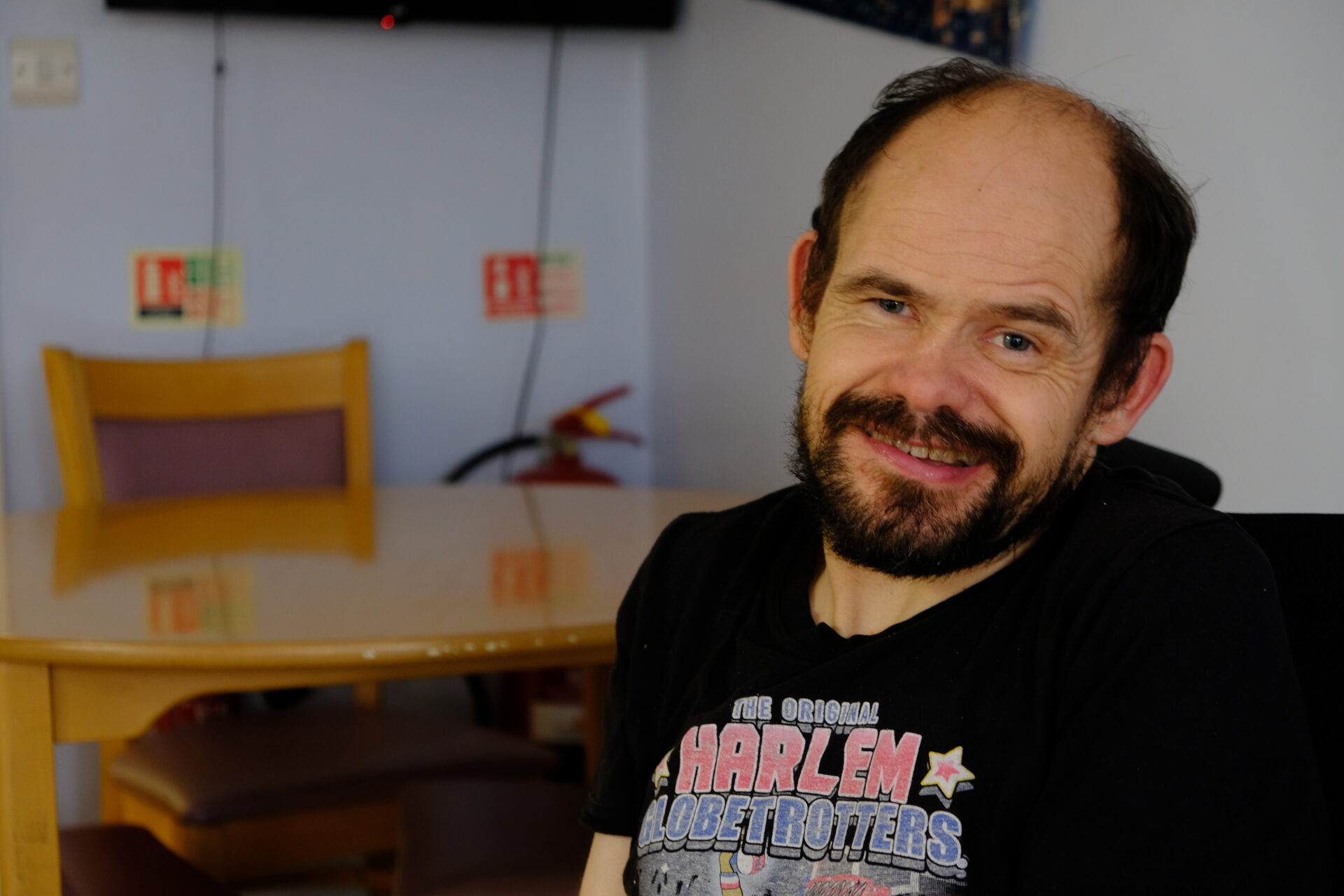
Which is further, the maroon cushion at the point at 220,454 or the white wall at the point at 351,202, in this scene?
the white wall at the point at 351,202

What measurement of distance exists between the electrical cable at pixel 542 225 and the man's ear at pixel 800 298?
217cm

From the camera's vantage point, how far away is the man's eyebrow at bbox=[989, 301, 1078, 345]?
0.91 m

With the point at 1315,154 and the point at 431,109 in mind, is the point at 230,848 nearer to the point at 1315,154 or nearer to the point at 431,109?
the point at 1315,154

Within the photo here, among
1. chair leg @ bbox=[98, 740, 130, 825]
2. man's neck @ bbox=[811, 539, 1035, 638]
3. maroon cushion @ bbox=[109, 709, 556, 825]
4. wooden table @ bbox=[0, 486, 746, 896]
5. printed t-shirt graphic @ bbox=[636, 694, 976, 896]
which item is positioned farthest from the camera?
chair leg @ bbox=[98, 740, 130, 825]

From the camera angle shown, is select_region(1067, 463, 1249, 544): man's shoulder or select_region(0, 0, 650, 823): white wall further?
select_region(0, 0, 650, 823): white wall

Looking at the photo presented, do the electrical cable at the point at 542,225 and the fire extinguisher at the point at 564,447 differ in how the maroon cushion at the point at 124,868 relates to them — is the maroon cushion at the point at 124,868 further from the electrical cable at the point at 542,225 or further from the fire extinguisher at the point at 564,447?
the electrical cable at the point at 542,225

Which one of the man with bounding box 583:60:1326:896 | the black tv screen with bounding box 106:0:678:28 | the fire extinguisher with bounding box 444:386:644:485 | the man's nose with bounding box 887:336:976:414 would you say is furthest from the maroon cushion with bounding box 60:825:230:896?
the black tv screen with bounding box 106:0:678:28

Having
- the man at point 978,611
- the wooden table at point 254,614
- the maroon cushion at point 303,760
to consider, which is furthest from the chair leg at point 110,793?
the man at point 978,611

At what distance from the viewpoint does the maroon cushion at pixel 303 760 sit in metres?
1.83

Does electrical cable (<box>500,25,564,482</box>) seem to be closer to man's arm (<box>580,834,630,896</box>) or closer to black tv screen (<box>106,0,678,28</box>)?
black tv screen (<box>106,0,678,28</box>)

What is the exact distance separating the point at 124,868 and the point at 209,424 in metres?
1.14

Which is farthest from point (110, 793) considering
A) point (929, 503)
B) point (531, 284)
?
point (929, 503)

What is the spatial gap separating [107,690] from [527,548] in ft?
1.86

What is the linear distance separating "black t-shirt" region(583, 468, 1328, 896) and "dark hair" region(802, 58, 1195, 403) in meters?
0.10
